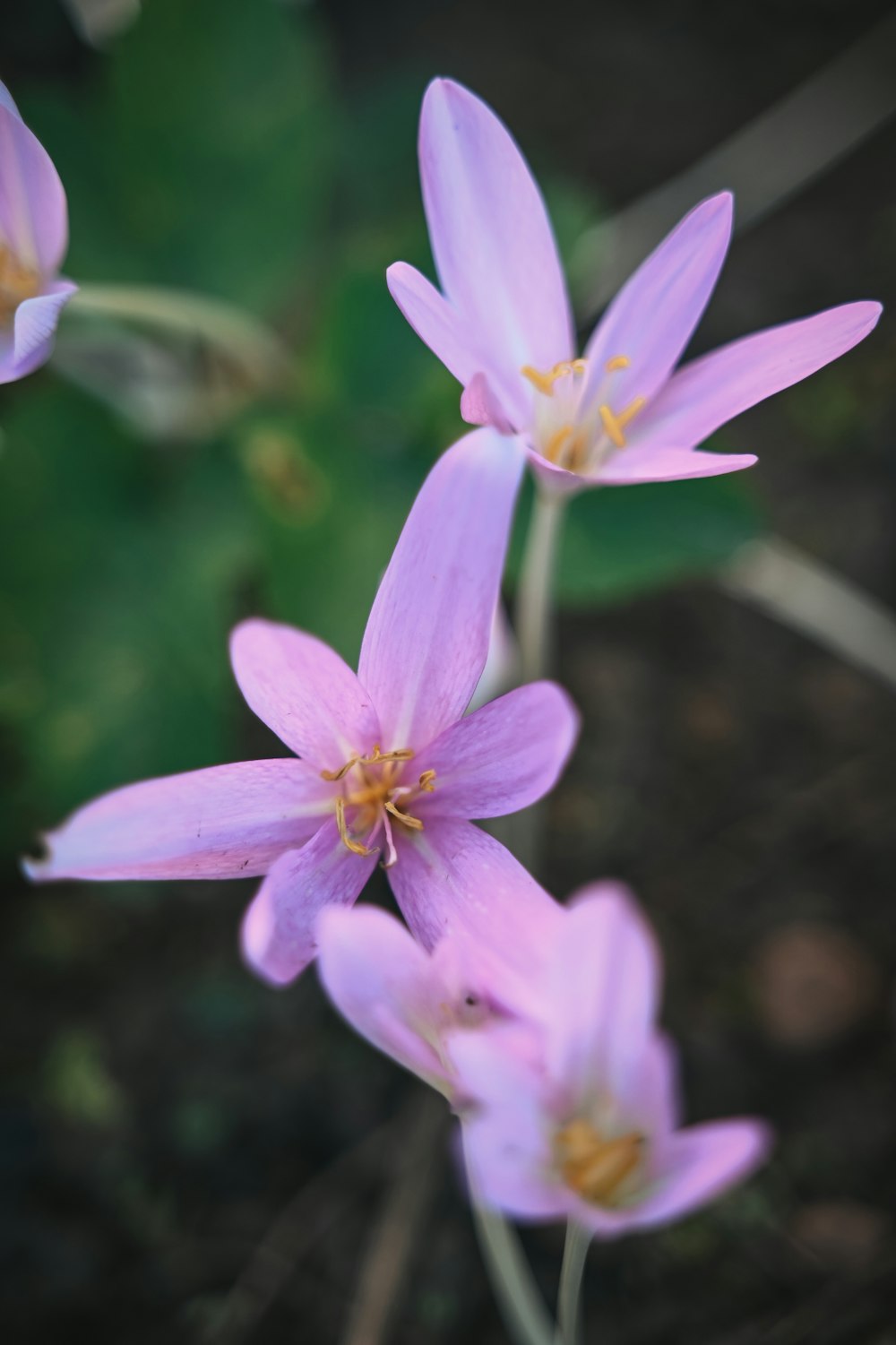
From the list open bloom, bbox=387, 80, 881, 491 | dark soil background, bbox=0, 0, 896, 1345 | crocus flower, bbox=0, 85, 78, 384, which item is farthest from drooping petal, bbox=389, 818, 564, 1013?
dark soil background, bbox=0, 0, 896, 1345

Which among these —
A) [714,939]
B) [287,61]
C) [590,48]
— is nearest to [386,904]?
[714,939]

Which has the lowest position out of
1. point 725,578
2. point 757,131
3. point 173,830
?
point 725,578

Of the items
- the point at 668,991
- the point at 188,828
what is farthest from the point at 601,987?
the point at 668,991

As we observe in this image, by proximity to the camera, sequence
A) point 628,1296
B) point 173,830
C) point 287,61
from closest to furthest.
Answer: point 173,830 < point 628,1296 < point 287,61

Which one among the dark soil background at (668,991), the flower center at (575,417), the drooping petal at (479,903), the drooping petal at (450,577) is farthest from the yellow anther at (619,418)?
the dark soil background at (668,991)

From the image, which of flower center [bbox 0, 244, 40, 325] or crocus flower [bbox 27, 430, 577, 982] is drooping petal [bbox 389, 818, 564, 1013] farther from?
flower center [bbox 0, 244, 40, 325]

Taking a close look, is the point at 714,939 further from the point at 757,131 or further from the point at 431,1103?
the point at 757,131
